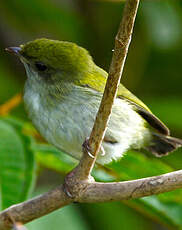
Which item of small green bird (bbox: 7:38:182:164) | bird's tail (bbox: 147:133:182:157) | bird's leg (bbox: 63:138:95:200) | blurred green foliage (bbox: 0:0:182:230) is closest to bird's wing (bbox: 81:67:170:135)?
small green bird (bbox: 7:38:182:164)

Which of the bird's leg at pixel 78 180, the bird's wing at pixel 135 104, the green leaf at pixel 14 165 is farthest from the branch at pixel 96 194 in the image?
the bird's wing at pixel 135 104

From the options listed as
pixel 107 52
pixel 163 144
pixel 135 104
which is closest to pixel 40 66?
pixel 135 104

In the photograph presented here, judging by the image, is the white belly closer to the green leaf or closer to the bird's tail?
the green leaf

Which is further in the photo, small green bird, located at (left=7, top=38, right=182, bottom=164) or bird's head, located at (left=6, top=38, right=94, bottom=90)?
bird's head, located at (left=6, top=38, right=94, bottom=90)

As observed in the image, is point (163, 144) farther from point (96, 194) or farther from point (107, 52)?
point (96, 194)

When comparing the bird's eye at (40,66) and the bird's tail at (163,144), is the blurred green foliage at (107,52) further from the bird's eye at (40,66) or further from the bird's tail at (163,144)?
the bird's eye at (40,66)
